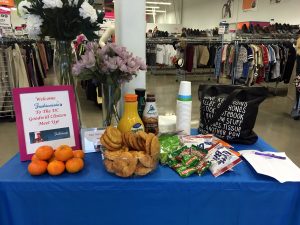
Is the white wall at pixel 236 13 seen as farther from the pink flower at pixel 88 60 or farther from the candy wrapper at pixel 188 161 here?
the pink flower at pixel 88 60

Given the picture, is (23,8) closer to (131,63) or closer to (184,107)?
(131,63)

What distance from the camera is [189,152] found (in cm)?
106

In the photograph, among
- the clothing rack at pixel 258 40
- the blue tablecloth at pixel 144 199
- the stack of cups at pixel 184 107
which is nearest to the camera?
the blue tablecloth at pixel 144 199

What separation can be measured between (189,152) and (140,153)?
22cm

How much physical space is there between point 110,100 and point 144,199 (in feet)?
1.63

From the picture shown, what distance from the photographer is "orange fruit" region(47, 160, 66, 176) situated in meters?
0.96

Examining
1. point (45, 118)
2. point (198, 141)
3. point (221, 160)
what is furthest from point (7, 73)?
point (221, 160)

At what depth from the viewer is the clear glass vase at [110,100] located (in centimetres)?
120

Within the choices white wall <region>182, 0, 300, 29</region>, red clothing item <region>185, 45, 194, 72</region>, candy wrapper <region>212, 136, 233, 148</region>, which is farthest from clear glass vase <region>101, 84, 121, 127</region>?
white wall <region>182, 0, 300, 29</region>

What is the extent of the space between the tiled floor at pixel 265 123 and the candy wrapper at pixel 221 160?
128 cm

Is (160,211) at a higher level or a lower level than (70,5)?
lower

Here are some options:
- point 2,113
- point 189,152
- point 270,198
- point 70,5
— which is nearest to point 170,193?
point 189,152

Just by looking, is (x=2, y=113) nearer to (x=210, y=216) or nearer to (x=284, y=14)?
(x=210, y=216)

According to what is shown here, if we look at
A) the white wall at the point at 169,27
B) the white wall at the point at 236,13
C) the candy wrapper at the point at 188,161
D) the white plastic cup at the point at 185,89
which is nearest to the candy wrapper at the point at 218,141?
the candy wrapper at the point at 188,161
